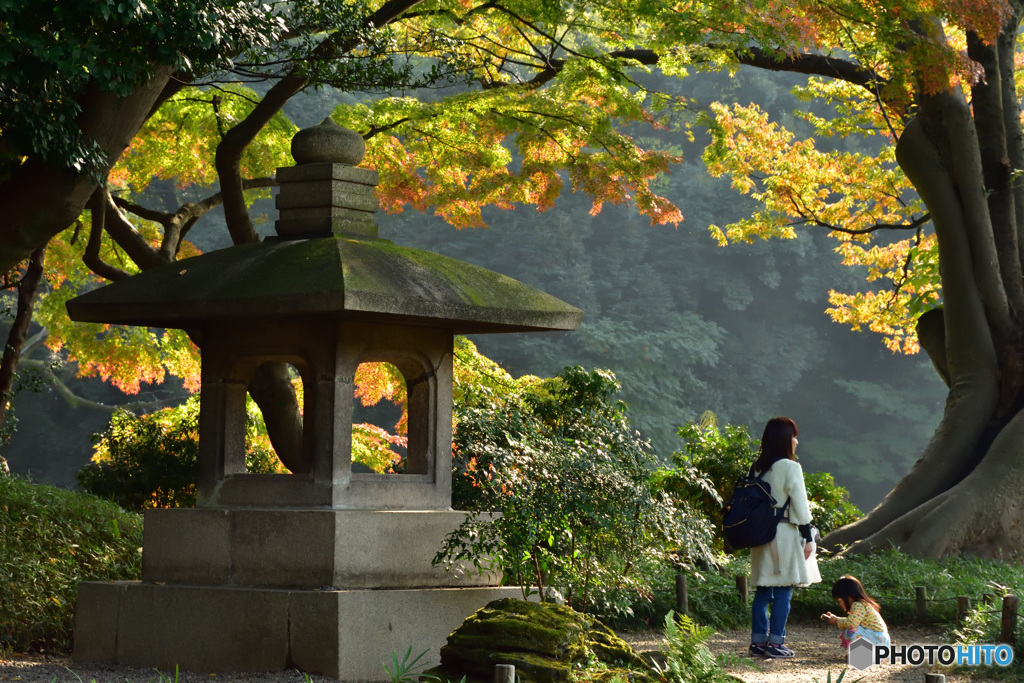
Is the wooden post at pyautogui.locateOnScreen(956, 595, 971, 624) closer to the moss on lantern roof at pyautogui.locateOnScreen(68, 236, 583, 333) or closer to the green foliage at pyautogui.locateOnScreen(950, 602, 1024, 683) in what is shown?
the green foliage at pyautogui.locateOnScreen(950, 602, 1024, 683)

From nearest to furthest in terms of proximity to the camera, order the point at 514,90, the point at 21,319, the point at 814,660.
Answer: the point at 814,660 < the point at 21,319 < the point at 514,90

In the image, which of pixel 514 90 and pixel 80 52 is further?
pixel 514 90

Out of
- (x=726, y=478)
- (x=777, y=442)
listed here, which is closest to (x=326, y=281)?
(x=777, y=442)

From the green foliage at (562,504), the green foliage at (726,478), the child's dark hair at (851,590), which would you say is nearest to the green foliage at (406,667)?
the green foliage at (562,504)

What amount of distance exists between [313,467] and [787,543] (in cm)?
287

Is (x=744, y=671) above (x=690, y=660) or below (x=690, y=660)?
below

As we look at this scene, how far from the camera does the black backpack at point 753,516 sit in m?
6.25

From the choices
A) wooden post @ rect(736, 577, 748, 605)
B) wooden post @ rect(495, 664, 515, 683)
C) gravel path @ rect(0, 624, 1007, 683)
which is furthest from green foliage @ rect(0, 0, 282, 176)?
wooden post @ rect(736, 577, 748, 605)

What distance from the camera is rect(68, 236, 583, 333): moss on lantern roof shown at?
520 centimetres

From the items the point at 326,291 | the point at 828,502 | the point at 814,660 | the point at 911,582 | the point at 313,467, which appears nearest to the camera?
the point at 326,291

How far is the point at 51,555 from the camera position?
7594 millimetres

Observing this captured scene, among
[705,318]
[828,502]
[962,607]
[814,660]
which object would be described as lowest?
[814,660]

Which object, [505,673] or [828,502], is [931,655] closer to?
[505,673]

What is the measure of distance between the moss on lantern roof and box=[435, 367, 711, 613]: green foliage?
692 mm
